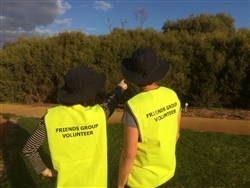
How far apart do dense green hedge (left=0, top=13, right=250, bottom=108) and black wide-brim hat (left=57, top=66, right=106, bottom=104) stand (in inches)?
380

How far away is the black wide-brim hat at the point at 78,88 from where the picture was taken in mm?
2619

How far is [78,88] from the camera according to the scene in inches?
104

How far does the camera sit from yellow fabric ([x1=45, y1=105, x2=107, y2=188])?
2.58 metres

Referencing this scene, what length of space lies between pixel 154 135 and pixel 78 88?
61cm

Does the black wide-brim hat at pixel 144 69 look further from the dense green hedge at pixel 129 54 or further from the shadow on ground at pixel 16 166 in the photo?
the dense green hedge at pixel 129 54

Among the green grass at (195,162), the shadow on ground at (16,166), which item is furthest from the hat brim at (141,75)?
the shadow on ground at (16,166)

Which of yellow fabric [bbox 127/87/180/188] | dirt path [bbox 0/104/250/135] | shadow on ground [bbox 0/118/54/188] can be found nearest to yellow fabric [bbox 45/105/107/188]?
yellow fabric [bbox 127/87/180/188]

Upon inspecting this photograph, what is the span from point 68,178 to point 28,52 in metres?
14.1

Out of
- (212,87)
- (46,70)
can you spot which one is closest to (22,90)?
(46,70)

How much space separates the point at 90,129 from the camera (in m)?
2.61

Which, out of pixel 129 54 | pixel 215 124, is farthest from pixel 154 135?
pixel 129 54

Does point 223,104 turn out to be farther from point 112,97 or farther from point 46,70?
point 112,97

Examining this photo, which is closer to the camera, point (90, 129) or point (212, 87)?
point (90, 129)

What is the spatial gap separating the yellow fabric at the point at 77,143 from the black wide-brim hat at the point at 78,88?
2.4 inches
